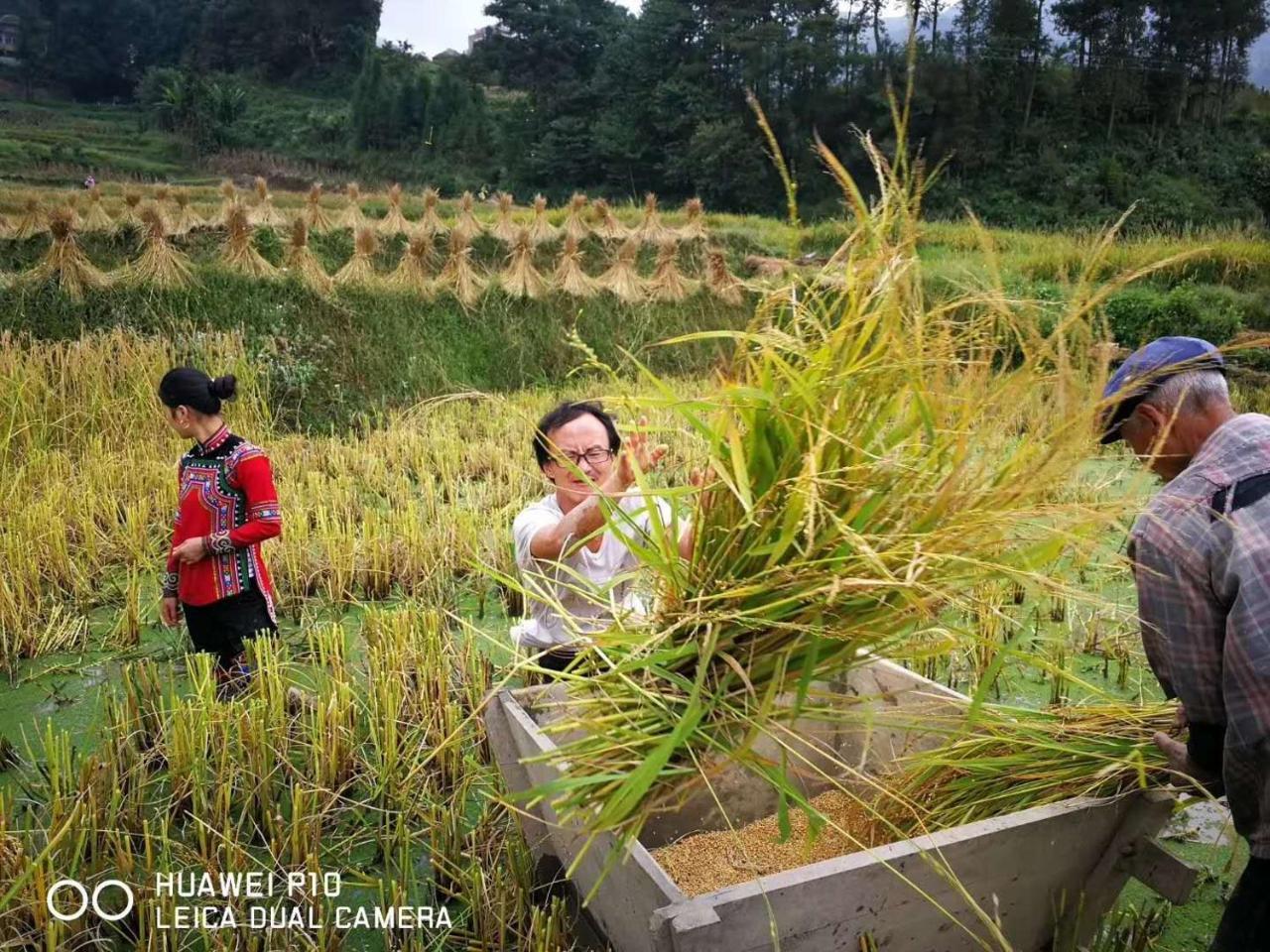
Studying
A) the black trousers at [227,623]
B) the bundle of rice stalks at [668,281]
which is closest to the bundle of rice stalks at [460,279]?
the bundle of rice stalks at [668,281]

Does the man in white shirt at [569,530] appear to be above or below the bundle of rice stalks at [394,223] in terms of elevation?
below

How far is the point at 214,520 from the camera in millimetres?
3439

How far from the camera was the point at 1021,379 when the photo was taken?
1613 mm

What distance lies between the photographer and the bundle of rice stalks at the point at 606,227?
1445cm

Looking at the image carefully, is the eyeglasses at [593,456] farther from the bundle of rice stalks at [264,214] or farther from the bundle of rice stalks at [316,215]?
the bundle of rice stalks at [316,215]

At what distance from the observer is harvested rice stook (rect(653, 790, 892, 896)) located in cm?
203

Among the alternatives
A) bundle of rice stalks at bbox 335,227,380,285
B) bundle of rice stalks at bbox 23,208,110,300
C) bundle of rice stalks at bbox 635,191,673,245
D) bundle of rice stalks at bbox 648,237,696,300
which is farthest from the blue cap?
bundle of rice stalks at bbox 635,191,673,245

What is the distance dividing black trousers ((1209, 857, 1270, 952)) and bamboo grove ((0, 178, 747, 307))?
7.58m

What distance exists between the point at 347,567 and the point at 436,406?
4119 millimetres

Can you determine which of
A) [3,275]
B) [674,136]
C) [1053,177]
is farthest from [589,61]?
[3,275]

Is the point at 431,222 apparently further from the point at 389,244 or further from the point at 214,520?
the point at 214,520

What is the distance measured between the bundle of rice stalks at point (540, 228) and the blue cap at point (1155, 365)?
40.5 ft

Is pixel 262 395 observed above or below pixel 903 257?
below

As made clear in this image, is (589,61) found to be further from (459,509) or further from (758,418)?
(758,418)
